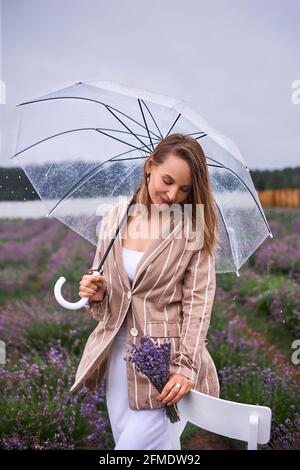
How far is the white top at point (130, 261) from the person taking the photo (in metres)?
2.60

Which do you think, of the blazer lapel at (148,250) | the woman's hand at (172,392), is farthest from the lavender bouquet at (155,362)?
the blazer lapel at (148,250)

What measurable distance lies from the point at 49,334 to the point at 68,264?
3.12 metres

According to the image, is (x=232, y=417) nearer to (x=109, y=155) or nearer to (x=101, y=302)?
(x=101, y=302)

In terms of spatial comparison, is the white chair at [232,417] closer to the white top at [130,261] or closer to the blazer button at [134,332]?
the blazer button at [134,332]

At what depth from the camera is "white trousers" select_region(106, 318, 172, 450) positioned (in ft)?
8.16

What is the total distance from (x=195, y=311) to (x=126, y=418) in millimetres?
512

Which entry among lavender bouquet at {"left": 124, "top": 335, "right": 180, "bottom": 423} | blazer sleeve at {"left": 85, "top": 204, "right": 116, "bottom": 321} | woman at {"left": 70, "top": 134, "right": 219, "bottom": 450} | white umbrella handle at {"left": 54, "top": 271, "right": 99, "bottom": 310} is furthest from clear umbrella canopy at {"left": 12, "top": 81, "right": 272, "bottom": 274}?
lavender bouquet at {"left": 124, "top": 335, "right": 180, "bottom": 423}

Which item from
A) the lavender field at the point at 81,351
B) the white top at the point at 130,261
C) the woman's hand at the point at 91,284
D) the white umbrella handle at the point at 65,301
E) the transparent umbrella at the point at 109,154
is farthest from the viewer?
the lavender field at the point at 81,351

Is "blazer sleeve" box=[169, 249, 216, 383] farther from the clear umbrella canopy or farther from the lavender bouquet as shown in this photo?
the clear umbrella canopy

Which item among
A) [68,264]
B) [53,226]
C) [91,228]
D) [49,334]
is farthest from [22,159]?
[53,226]

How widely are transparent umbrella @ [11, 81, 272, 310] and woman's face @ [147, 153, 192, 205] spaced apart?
0.98 ft

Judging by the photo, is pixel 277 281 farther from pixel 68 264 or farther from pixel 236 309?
pixel 68 264

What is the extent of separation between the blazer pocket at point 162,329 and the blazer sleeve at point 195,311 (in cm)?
5
